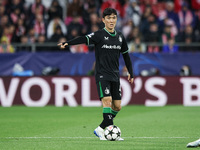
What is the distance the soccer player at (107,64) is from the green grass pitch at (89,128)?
550 mm

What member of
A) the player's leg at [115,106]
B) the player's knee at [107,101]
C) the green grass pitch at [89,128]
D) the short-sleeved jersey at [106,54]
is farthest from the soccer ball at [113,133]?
the short-sleeved jersey at [106,54]

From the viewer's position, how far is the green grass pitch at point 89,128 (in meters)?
8.47

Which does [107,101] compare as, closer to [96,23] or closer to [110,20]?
[110,20]

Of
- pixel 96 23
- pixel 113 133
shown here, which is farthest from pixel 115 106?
pixel 96 23

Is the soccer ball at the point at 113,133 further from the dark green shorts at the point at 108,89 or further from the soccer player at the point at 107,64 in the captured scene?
the dark green shorts at the point at 108,89

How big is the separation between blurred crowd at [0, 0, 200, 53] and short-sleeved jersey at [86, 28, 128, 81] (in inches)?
421

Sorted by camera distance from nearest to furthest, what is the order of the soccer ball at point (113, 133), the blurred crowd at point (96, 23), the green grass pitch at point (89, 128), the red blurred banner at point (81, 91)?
the green grass pitch at point (89, 128), the soccer ball at point (113, 133), the red blurred banner at point (81, 91), the blurred crowd at point (96, 23)

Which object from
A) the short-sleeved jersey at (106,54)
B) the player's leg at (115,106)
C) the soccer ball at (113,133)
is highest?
the short-sleeved jersey at (106,54)

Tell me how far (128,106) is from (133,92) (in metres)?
0.57

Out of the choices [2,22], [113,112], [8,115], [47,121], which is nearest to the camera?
[113,112]

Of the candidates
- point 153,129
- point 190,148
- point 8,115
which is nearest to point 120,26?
point 8,115

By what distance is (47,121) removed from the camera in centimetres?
1333

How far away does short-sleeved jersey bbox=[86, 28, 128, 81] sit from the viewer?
9438 mm

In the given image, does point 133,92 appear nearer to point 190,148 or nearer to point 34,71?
point 34,71
